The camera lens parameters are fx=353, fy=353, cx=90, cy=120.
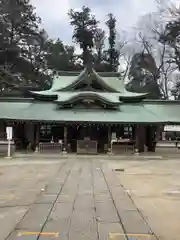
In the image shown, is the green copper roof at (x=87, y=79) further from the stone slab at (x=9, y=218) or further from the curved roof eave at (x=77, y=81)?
the stone slab at (x=9, y=218)

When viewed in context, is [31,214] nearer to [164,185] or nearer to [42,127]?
[164,185]

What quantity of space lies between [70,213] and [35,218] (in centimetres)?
77

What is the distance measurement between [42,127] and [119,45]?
39.6 m

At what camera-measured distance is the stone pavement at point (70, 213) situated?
5.61 m

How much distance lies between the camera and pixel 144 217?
23.0 feet

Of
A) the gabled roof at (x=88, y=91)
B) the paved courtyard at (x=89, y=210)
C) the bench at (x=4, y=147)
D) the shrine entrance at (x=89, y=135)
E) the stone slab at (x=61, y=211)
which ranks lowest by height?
the paved courtyard at (x=89, y=210)

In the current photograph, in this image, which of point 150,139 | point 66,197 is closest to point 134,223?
point 66,197

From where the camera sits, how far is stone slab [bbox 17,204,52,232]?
19.7 ft

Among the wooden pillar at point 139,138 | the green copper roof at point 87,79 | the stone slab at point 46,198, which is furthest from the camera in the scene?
the green copper roof at point 87,79

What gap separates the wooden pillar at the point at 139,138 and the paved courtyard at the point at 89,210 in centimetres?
1462

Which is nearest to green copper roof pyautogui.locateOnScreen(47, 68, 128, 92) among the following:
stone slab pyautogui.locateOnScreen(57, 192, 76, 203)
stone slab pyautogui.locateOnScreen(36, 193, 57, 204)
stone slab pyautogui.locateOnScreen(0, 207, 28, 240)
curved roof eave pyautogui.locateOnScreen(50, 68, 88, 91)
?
curved roof eave pyautogui.locateOnScreen(50, 68, 88, 91)

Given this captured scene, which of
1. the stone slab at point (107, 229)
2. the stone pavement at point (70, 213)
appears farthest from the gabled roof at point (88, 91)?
the stone slab at point (107, 229)

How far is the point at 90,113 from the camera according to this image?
27.4 meters

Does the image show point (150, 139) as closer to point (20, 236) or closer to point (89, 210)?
point (89, 210)
